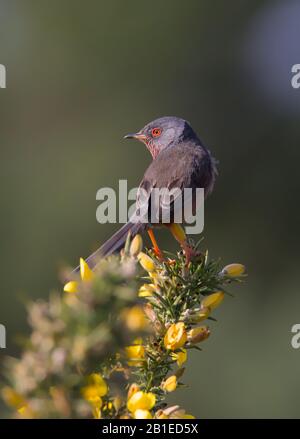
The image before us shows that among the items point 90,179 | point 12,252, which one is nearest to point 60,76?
point 90,179

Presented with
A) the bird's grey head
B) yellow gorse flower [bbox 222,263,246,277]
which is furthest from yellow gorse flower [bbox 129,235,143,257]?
the bird's grey head

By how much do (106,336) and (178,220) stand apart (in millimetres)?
3171

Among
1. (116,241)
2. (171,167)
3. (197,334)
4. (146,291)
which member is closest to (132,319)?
(197,334)

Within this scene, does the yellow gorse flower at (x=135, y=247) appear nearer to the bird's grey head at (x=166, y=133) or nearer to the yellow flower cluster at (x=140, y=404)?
the yellow flower cluster at (x=140, y=404)

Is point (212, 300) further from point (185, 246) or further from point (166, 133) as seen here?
point (166, 133)

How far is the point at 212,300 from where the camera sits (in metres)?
2.29

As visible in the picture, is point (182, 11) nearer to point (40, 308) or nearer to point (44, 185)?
point (44, 185)

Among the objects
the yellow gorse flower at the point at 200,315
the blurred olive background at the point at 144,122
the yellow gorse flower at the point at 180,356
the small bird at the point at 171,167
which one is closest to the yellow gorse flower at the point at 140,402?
the yellow gorse flower at the point at 180,356

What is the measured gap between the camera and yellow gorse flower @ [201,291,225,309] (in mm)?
2254

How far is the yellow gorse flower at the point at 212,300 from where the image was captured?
7.39ft

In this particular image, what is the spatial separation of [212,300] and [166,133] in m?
3.70

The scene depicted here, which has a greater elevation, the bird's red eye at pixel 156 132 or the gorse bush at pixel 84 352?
the bird's red eye at pixel 156 132

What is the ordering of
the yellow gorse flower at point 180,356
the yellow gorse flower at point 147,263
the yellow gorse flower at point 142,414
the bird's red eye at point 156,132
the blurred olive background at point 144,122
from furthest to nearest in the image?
the blurred olive background at point 144,122
the bird's red eye at point 156,132
the yellow gorse flower at point 147,263
the yellow gorse flower at point 180,356
the yellow gorse flower at point 142,414

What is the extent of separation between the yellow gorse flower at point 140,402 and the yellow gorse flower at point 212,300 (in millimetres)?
596
